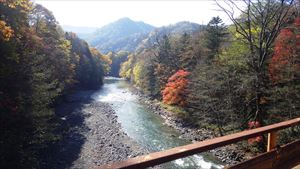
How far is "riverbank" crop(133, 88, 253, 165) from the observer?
19.0 metres

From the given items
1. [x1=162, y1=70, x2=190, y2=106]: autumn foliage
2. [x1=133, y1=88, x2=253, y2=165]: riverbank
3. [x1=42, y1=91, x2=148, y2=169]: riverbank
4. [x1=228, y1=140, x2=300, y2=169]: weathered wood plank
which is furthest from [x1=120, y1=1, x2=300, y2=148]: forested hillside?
[x1=228, y1=140, x2=300, y2=169]: weathered wood plank

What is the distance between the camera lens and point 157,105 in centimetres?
3991

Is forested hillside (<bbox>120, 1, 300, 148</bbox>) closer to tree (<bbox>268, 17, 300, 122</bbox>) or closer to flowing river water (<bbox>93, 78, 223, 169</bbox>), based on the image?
tree (<bbox>268, 17, 300, 122</bbox>)

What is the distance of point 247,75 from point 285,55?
2.70 m

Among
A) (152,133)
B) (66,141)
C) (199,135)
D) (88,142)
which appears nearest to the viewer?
(66,141)

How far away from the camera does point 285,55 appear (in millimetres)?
18672

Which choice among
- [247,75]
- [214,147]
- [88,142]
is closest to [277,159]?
[214,147]

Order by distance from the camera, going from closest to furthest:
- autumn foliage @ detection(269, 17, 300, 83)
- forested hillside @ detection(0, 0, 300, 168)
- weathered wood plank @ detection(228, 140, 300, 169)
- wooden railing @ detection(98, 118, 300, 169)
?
wooden railing @ detection(98, 118, 300, 169) → weathered wood plank @ detection(228, 140, 300, 169) → forested hillside @ detection(0, 0, 300, 168) → autumn foliage @ detection(269, 17, 300, 83)

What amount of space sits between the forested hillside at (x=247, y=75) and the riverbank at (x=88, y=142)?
286 inches

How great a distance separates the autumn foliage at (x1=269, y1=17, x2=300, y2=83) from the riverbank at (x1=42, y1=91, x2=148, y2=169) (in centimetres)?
1094

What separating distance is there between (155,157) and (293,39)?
19.2m

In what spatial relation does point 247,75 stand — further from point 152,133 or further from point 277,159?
point 277,159

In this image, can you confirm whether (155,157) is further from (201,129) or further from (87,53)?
(87,53)

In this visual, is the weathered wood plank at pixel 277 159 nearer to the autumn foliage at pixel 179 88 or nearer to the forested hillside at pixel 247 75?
the forested hillside at pixel 247 75
